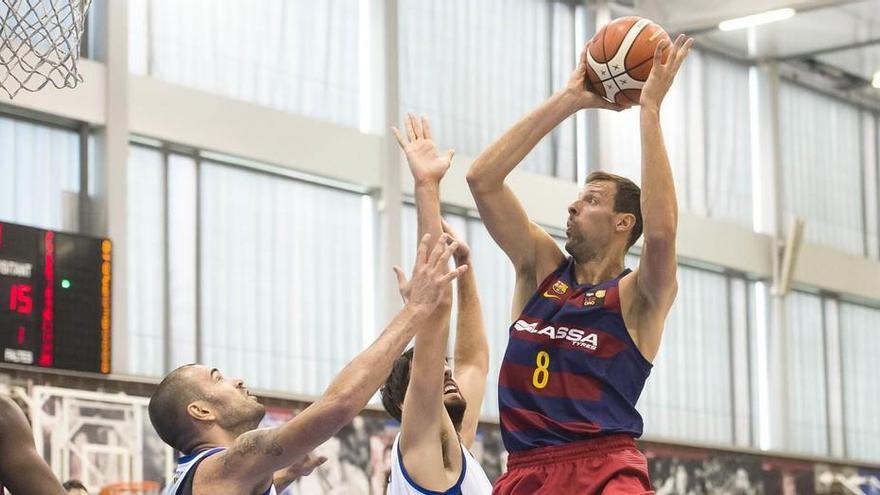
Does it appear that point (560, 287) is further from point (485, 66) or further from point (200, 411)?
point (485, 66)

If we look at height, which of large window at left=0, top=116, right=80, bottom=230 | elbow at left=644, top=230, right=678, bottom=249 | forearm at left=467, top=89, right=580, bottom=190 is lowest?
elbow at left=644, top=230, right=678, bottom=249

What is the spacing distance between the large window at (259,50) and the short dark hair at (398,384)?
840 cm

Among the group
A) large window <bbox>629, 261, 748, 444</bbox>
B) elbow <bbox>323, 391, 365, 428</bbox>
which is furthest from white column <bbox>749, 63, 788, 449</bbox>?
elbow <bbox>323, 391, 365, 428</bbox>

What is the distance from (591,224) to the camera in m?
6.16

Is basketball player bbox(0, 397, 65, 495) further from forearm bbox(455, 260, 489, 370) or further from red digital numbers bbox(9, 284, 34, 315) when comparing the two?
red digital numbers bbox(9, 284, 34, 315)

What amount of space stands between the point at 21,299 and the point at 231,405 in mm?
6121

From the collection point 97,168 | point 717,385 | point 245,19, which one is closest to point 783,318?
point 717,385

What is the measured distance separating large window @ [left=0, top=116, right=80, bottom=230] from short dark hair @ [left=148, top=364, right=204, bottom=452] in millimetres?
7362

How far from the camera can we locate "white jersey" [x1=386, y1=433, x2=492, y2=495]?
582 cm

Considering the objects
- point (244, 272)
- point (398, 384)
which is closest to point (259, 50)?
point (244, 272)

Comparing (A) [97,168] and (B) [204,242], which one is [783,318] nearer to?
(B) [204,242]

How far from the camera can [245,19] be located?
15.4 m

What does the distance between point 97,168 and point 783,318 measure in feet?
35.0

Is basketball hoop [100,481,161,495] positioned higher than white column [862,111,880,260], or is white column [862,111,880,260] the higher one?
white column [862,111,880,260]
